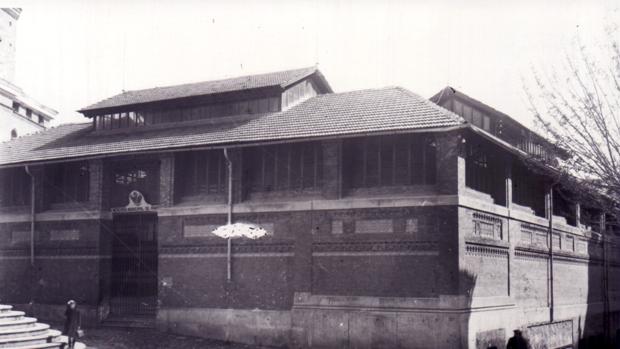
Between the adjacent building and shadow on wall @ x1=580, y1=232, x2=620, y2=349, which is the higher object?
the adjacent building

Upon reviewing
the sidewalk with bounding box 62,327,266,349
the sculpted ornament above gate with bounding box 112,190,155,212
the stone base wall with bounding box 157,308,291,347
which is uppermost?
the sculpted ornament above gate with bounding box 112,190,155,212

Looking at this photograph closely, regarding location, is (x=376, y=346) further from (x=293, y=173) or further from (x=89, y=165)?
(x=89, y=165)

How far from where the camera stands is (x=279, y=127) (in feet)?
69.5

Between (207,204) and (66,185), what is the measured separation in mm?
6601

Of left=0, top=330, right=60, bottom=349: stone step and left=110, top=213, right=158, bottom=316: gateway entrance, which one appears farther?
left=110, top=213, right=158, bottom=316: gateway entrance

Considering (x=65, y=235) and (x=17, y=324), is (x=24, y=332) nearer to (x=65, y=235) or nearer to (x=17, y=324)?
(x=17, y=324)

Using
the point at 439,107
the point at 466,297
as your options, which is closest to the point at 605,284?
the point at 466,297

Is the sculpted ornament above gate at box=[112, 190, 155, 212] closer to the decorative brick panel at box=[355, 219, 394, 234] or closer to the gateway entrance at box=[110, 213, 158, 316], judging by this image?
the gateway entrance at box=[110, 213, 158, 316]

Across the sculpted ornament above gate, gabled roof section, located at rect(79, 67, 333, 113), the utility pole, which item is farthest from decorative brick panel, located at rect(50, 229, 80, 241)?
the utility pole

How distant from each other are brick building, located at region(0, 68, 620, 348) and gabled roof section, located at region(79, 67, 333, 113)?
0.48 feet

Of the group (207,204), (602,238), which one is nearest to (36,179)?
(207,204)

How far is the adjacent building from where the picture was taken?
117 ft

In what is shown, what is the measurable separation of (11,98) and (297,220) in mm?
23417

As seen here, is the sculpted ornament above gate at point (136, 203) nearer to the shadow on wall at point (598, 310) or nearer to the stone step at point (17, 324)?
the stone step at point (17, 324)
